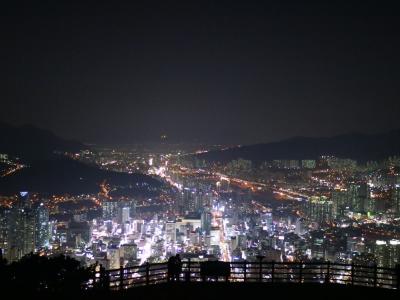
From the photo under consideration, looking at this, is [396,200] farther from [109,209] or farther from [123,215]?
[109,209]

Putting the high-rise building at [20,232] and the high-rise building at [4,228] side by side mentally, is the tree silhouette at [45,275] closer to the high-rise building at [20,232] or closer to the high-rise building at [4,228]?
the high-rise building at [20,232]

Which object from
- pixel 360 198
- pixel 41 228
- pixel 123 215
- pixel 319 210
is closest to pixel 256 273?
pixel 41 228

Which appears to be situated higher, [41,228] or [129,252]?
[41,228]

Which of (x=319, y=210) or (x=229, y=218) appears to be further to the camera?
(x=229, y=218)

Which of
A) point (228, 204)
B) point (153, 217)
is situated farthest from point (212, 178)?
point (153, 217)

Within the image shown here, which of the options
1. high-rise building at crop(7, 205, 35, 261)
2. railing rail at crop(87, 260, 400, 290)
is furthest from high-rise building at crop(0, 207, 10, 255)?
railing rail at crop(87, 260, 400, 290)

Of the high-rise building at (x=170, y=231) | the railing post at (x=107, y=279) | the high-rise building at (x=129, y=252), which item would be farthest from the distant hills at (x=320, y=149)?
the railing post at (x=107, y=279)
